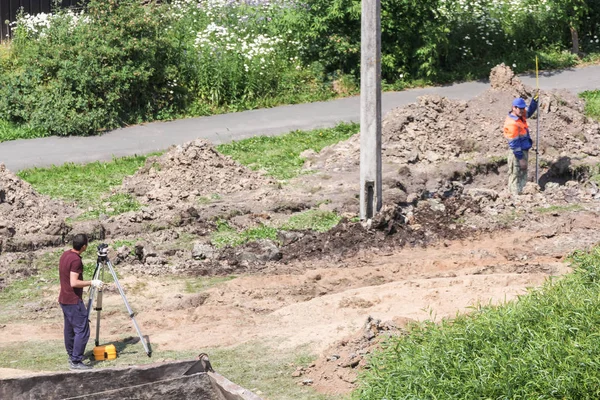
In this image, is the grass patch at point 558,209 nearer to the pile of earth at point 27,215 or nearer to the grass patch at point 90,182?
the grass patch at point 90,182

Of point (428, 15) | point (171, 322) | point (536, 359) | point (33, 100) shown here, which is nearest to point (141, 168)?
point (33, 100)

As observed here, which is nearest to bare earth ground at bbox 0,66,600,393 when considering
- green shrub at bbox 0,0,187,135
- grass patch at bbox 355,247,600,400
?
grass patch at bbox 355,247,600,400

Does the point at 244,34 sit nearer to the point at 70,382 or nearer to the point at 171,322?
the point at 171,322

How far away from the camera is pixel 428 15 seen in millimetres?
25172

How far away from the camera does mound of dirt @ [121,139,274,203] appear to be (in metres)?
18.8

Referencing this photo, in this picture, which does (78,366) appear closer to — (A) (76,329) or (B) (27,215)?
(A) (76,329)

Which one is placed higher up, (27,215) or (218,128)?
(218,128)

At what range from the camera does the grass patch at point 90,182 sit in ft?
60.6

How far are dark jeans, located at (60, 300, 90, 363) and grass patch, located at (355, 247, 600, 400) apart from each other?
11.5 feet

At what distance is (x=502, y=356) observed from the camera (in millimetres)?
9891

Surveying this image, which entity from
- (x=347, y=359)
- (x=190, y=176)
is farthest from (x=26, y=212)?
(x=347, y=359)

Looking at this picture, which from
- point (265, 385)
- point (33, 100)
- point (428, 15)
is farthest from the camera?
point (428, 15)

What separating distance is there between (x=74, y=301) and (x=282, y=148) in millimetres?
10063

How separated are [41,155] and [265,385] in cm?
1195
